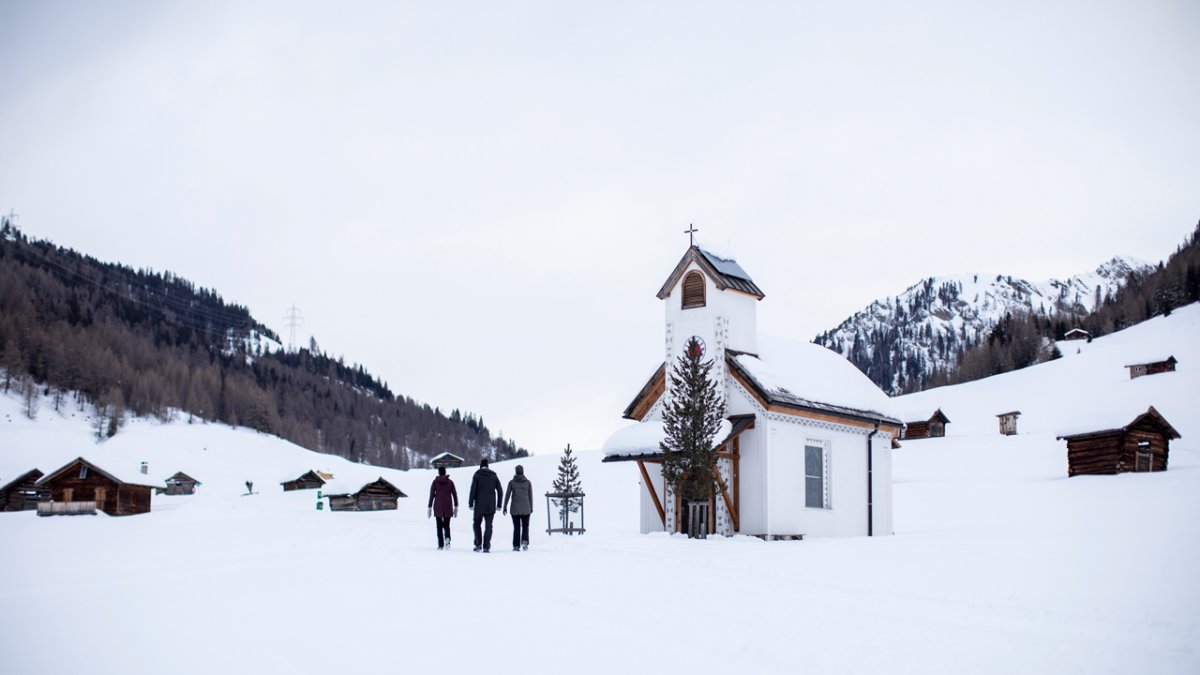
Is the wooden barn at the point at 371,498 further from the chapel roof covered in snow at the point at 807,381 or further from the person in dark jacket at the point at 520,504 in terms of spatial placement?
the person in dark jacket at the point at 520,504

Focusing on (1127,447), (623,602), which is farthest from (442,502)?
(1127,447)

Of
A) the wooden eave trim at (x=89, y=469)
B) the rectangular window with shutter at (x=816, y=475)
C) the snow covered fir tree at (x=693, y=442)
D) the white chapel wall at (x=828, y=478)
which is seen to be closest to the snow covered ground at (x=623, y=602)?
the snow covered fir tree at (x=693, y=442)

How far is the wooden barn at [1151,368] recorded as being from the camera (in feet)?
239

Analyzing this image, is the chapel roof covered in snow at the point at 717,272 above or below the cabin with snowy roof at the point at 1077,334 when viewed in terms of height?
below

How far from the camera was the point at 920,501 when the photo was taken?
3944 centimetres

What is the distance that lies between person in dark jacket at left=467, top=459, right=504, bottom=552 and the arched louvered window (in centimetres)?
958

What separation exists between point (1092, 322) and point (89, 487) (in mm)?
131625

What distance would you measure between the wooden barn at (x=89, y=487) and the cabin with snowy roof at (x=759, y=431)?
36.0 meters

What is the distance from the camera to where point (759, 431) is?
24.6m

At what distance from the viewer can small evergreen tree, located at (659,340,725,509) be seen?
75.8 ft

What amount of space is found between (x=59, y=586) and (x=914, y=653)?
1131 cm

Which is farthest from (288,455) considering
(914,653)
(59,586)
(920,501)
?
(914,653)

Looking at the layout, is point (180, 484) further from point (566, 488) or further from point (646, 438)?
point (646, 438)

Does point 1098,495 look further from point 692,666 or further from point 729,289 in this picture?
point 692,666
